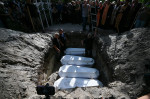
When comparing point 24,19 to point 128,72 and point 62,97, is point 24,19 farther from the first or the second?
point 128,72

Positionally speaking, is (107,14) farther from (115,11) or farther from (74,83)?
(74,83)

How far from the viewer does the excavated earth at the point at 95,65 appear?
8.89ft

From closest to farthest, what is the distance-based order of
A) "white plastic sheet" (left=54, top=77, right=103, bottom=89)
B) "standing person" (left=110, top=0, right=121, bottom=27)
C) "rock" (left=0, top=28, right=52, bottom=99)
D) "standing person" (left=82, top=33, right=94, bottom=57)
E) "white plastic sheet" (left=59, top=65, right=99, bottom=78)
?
"rock" (left=0, top=28, right=52, bottom=99)
"white plastic sheet" (left=54, top=77, right=103, bottom=89)
"white plastic sheet" (left=59, top=65, right=99, bottom=78)
"standing person" (left=82, top=33, right=94, bottom=57)
"standing person" (left=110, top=0, right=121, bottom=27)

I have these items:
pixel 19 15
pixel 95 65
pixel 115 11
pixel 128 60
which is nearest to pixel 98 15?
pixel 115 11

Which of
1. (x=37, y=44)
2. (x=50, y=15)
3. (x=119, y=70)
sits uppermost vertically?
(x=50, y=15)

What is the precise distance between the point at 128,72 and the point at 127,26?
3.39m

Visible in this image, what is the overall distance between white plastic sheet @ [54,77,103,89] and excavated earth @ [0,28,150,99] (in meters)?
0.27

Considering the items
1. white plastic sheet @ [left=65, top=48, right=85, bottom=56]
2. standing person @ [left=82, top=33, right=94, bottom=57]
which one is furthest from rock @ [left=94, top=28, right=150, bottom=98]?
white plastic sheet @ [left=65, top=48, right=85, bottom=56]

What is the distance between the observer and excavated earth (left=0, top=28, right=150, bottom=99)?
2.71m

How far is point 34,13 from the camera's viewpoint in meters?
6.50

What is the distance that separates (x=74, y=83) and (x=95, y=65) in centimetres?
210

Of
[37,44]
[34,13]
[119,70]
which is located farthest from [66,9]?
[119,70]

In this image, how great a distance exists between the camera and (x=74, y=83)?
12.6 feet

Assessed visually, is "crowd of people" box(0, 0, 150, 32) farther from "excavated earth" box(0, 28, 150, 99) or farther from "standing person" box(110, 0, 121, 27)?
"excavated earth" box(0, 28, 150, 99)
